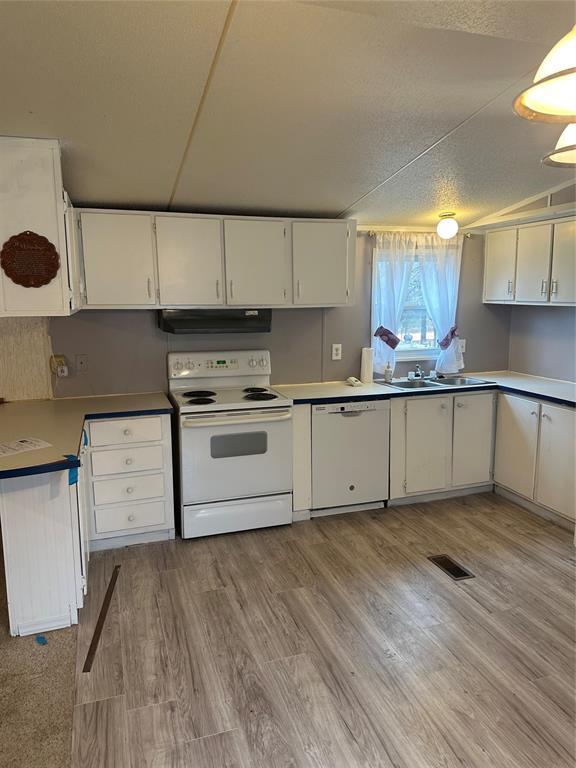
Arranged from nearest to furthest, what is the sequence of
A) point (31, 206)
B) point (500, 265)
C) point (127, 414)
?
point (31, 206), point (127, 414), point (500, 265)

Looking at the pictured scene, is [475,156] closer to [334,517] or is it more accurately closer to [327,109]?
[327,109]

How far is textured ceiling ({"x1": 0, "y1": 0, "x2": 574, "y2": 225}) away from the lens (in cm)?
175

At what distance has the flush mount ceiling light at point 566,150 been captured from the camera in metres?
1.54

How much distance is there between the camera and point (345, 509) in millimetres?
3943

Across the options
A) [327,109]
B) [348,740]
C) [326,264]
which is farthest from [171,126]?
[348,740]

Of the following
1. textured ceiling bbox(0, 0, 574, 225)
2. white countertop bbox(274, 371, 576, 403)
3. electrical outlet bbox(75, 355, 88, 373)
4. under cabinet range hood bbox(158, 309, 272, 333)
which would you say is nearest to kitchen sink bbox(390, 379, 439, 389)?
white countertop bbox(274, 371, 576, 403)

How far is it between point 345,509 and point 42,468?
2345 mm

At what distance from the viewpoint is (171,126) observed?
2463 mm

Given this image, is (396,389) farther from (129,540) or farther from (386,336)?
(129,540)

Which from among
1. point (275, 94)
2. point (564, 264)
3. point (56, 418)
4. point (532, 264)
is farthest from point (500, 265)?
point (56, 418)

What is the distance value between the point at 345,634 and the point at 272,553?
0.90 m

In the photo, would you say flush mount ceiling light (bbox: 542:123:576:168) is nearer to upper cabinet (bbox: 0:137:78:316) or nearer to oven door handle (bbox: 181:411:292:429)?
upper cabinet (bbox: 0:137:78:316)

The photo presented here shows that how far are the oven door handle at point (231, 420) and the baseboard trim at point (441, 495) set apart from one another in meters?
1.19

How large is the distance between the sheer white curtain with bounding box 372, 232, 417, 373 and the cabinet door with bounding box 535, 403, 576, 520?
1.33 metres
